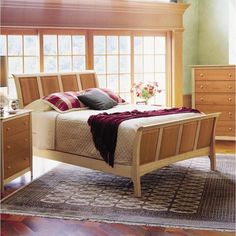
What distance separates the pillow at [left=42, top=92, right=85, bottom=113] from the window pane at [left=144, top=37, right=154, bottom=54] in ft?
7.05

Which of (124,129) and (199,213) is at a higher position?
(124,129)

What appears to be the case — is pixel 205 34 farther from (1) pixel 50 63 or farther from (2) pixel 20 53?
(2) pixel 20 53

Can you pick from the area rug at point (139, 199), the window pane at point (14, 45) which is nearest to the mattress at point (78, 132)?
the area rug at point (139, 199)

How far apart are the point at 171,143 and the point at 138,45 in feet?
9.81

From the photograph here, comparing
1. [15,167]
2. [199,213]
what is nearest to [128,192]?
[199,213]

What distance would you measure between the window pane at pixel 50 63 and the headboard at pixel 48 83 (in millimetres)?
467

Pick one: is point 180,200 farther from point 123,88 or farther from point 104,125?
point 123,88

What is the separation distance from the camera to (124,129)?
14.6 feet

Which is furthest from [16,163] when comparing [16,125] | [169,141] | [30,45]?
[30,45]

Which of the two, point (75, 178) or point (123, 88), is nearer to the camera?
point (75, 178)

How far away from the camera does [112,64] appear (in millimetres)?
7215

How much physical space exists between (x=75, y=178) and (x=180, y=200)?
52.1 inches

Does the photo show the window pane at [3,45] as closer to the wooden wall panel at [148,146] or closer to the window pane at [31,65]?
the window pane at [31,65]

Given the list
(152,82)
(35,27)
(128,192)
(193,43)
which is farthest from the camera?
(193,43)
